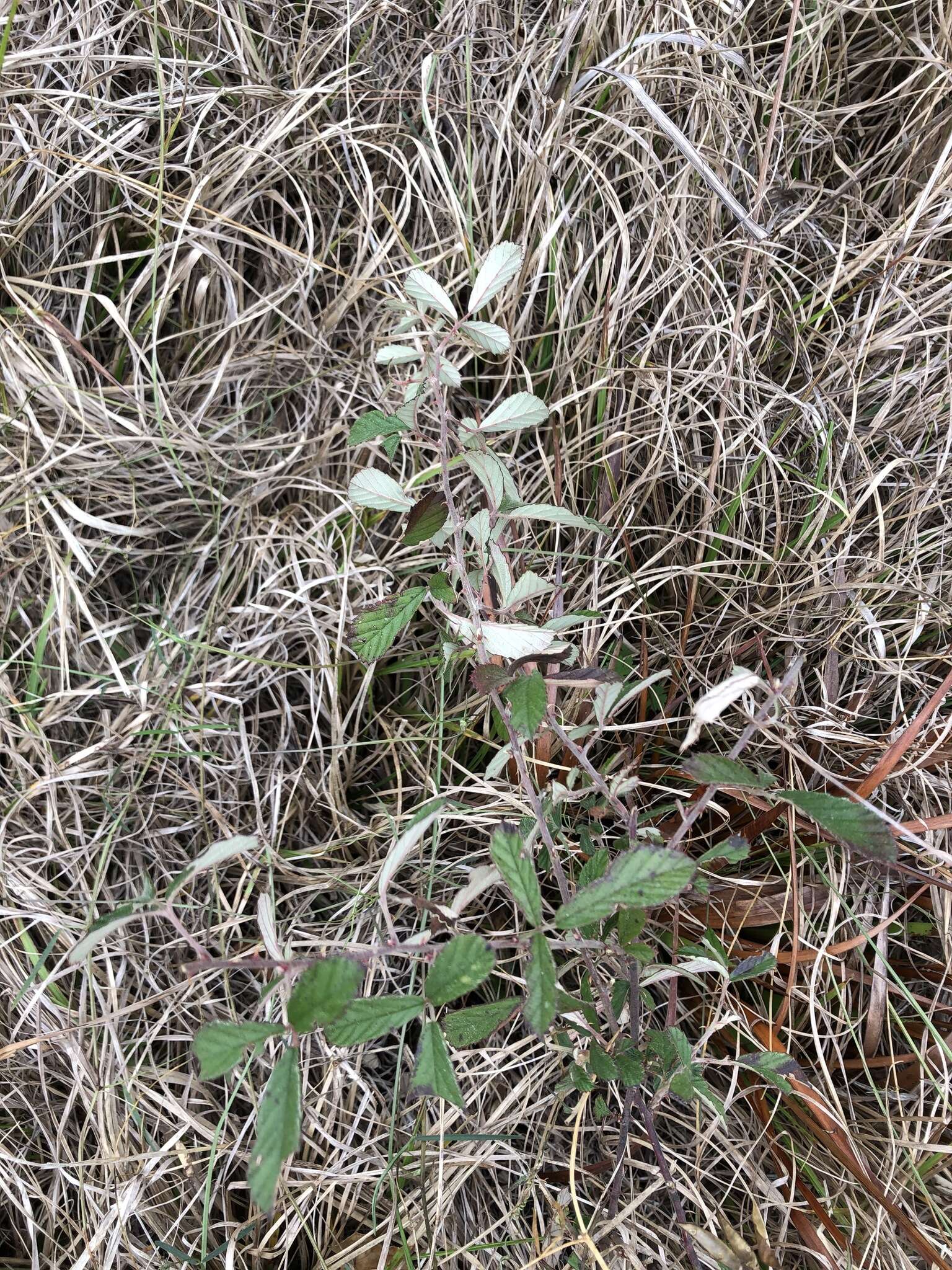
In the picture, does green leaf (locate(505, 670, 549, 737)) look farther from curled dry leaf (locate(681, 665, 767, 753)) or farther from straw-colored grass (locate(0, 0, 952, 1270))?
straw-colored grass (locate(0, 0, 952, 1270))

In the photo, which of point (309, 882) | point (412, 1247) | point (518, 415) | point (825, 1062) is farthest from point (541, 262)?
point (412, 1247)

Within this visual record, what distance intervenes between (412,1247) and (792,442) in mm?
→ 1039

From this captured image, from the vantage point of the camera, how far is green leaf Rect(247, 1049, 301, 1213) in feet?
1.70

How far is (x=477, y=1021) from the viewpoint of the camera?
71cm

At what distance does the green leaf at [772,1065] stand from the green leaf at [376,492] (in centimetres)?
58

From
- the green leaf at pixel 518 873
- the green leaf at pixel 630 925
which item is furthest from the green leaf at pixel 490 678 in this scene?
the green leaf at pixel 630 925

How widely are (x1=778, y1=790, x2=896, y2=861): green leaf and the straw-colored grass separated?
0.32 meters

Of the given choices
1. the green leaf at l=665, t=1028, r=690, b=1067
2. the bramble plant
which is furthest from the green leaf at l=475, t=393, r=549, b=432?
the green leaf at l=665, t=1028, r=690, b=1067

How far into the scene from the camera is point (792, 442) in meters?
1.16

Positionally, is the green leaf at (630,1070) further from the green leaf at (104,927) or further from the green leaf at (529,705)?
the green leaf at (104,927)

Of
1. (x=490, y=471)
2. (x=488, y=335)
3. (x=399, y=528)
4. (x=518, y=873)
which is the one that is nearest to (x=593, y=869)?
(x=518, y=873)

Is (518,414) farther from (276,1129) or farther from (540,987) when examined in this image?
(276,1129)

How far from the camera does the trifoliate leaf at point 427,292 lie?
29.9 inches

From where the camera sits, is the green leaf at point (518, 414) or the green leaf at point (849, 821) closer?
the green leaf at point (849, 821)
